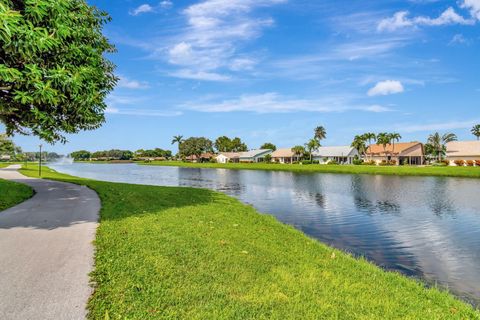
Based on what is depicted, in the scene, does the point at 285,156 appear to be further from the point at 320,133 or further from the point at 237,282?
the point at 237,282

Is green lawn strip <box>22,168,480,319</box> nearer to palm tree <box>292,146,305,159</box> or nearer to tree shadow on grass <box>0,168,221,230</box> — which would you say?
tree shadow on grass <box>0,168,221,230</box>

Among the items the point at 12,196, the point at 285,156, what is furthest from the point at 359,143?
the point at 12,196

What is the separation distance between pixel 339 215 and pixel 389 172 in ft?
161

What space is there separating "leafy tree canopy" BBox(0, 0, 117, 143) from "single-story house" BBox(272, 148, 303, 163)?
357ft

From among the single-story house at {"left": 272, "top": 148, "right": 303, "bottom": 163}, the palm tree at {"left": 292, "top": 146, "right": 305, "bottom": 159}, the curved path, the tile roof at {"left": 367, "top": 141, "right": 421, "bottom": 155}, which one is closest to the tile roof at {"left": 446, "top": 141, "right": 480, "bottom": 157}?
the tile roof at {"left": 367, "top": 141, "right": 421, "bottom": 155}

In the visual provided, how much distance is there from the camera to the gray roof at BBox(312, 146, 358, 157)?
107 m

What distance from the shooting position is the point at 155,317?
5383 mm

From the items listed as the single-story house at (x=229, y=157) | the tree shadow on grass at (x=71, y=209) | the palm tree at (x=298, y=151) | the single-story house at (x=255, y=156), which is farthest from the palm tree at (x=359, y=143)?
the tree shadow on grass at (x=71, y=209)

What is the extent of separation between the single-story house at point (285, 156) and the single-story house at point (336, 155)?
7598 millimetres

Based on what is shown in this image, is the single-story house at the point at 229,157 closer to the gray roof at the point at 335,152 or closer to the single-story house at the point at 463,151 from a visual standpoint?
the gray roof at the point at 335,152

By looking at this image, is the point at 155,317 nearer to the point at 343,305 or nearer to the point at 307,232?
the point at 343,305

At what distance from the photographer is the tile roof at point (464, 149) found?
86.2 meters

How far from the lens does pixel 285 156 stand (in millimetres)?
123562

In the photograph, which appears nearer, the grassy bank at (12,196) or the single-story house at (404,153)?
the grassy bank at (12,196)
